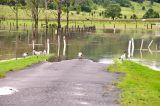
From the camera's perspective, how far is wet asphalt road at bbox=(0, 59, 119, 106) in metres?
20.1

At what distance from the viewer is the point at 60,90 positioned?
23.2 m

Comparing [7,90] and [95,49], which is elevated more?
[7,90]

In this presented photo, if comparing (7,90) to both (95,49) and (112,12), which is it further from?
(112,12)

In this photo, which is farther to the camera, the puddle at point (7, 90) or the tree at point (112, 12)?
the tree at point (112, 12)

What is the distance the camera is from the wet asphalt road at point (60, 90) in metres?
20.1

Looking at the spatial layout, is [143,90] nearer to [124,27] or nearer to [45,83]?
[45,83]

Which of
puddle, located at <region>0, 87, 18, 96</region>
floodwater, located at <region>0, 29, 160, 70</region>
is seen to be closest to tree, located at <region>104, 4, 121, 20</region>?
floodwater, located at <region>0, 29, 160, 70</region>

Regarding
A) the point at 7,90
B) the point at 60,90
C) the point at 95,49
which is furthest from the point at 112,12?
the point at 7,90

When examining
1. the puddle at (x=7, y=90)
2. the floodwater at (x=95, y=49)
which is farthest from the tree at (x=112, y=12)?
the puddle at (x=7, y=90)

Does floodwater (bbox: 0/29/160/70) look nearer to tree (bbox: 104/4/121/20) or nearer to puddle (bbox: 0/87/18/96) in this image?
puddle (bbox: 0/87/18/96)

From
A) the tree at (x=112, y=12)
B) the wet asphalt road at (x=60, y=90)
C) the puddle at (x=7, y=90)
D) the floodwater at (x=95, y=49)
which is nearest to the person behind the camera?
the wet asphalt road at (x=60, y=90)

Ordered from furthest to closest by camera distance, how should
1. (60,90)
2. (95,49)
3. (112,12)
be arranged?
(112,12) < (95,49) < (60,90)

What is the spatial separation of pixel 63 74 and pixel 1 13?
144451 millimetres

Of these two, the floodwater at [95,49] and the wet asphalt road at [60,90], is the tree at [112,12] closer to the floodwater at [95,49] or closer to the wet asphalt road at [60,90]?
the floodwater at [95,49]
